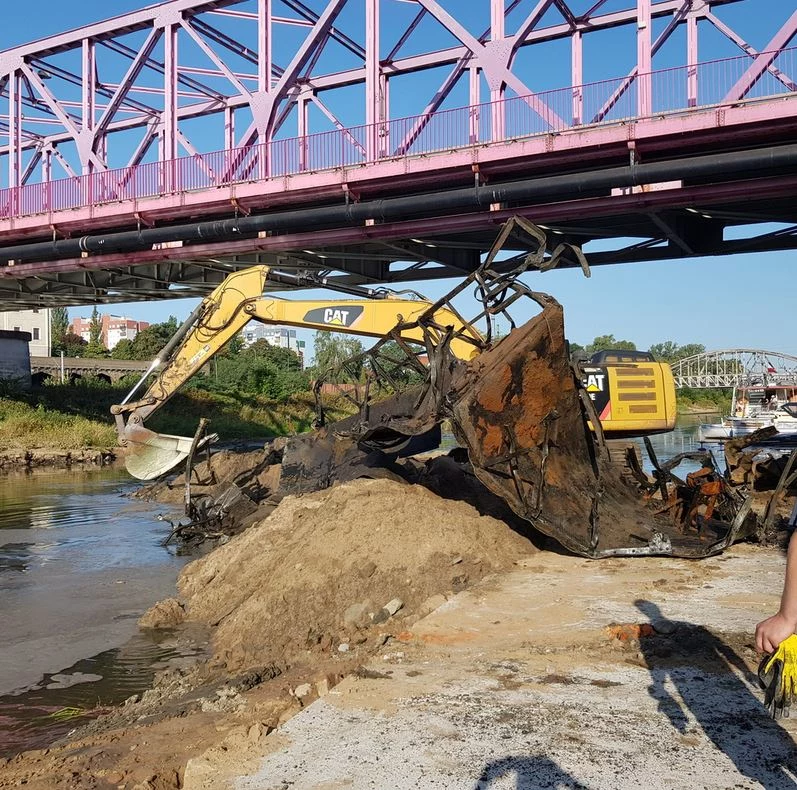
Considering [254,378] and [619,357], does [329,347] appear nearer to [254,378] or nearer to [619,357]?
[254,378]

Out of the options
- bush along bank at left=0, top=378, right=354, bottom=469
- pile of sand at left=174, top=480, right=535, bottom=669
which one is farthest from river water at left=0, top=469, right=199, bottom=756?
bush along bank at left=0, top=378, right=354, bottom=469

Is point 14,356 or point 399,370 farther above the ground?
point 14,356

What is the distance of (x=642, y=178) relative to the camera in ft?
49.8

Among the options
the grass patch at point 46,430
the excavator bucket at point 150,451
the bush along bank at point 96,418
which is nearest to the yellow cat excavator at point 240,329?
the excavator bucket at point 150,451

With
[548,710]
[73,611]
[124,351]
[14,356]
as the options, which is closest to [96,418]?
[14,356]

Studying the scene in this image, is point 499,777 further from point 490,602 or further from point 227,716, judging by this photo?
point 490,602

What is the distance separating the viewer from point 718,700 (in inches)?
191

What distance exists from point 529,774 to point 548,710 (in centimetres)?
79

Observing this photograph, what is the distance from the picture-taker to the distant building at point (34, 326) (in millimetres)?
85812

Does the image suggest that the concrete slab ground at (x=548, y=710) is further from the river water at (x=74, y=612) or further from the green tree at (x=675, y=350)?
the green tree at (x=675, y=350)

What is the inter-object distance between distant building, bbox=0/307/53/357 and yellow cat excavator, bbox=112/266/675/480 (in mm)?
76520

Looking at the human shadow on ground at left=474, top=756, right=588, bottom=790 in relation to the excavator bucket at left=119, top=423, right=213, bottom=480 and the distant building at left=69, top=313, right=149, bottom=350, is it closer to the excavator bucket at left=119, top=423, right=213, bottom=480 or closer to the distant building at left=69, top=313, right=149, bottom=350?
the excavator bucket at left=119, top=423, right=213, bottom=480

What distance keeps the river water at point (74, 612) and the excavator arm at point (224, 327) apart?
155cm

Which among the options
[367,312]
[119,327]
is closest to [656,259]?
[367,312]
